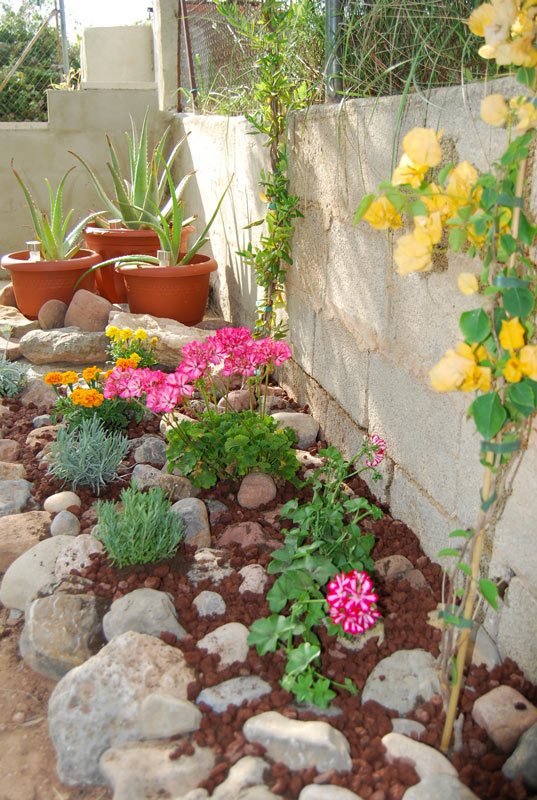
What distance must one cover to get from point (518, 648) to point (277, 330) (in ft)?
6.45

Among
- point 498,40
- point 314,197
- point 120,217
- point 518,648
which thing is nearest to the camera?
point 498,40

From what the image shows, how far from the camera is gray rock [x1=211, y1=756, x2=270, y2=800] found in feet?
4.61

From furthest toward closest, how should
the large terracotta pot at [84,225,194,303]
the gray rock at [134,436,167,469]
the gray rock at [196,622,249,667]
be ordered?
the large terracotta pot at [84,225,194,303], the gray rock at [134,436,167,469], the gray rock at [196,622,249,667]

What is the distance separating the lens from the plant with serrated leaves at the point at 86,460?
8.29 feet

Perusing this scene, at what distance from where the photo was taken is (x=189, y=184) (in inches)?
214

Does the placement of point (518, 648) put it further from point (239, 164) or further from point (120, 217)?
point (120, 217)

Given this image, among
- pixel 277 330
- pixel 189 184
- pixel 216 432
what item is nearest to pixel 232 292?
pixel 277 330

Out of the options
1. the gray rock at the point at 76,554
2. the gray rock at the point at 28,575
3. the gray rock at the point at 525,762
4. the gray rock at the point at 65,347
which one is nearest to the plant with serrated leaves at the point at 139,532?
the gray rock at the point at 76,554

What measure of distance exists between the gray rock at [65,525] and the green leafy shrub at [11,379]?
1.32m

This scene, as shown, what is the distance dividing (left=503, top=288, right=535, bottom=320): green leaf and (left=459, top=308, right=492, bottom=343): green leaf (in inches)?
1.8

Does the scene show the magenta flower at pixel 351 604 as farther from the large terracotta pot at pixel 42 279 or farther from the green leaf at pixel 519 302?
the large terracotta pot at pixel 42 279

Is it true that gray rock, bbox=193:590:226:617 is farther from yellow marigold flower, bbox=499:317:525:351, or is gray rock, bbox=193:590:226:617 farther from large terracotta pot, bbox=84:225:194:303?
large terracotta pot, bbox=84:225:194:303

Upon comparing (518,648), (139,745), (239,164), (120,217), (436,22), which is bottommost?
(139,745)

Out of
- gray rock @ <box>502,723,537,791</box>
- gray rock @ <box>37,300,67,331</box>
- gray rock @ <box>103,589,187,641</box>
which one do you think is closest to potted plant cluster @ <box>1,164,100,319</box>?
→ gray rock @ <box>37,300,67,331</box>
